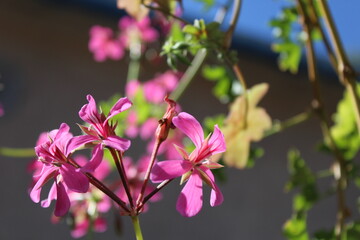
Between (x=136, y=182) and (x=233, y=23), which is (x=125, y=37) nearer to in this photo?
(x=136, y=182)

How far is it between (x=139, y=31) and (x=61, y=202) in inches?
38.0

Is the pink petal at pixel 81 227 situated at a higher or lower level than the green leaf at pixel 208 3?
lower

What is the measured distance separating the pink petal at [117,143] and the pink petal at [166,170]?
25 millimetres

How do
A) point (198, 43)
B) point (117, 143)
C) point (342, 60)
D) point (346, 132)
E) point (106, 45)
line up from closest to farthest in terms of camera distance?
point (117, 143) → point (198, 43) → point (342, 60) → point (346, 132) → point (106, 45)

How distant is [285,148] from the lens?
371 cm

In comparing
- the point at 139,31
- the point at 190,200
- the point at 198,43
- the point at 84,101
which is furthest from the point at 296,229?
the point at 84,101

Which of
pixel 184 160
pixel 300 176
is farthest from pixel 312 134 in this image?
pixel 184 160

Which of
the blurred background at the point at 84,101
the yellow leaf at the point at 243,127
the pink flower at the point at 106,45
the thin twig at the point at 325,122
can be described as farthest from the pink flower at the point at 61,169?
the blurred background at the point at 84,101

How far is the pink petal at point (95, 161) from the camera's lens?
43cm

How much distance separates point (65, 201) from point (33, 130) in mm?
2762

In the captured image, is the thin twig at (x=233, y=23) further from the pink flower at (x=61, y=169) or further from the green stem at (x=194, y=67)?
the pink flower at (x=61, y=169)

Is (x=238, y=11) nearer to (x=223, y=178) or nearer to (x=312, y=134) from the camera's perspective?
(x=223, y=178)

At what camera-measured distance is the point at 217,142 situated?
470 millimetres

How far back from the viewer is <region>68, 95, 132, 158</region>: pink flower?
45 centimetres
